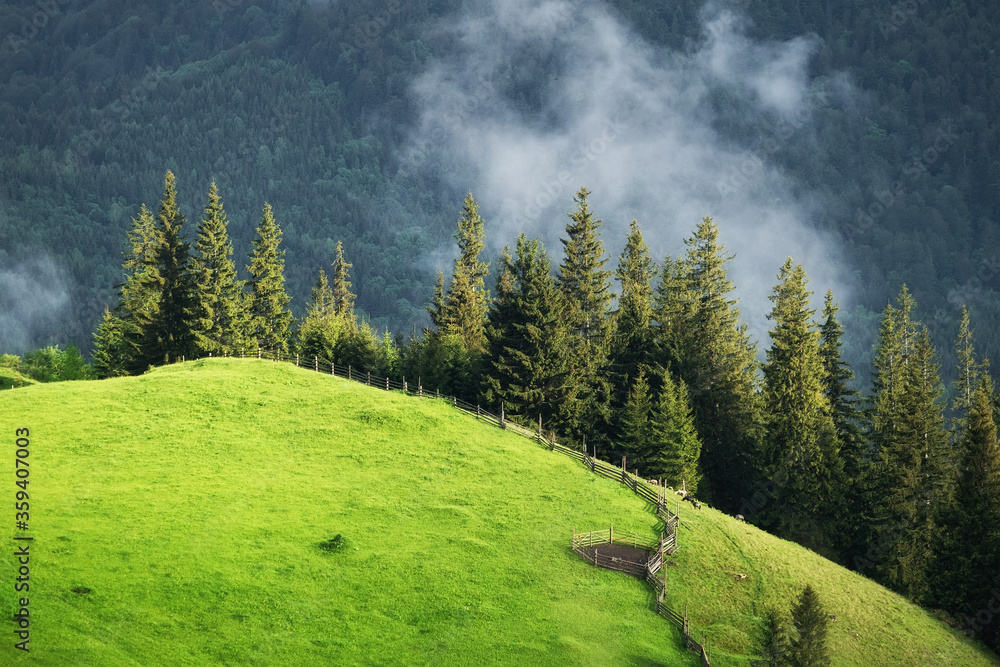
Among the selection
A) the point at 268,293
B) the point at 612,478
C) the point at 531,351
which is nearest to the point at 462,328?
the point at 531,351

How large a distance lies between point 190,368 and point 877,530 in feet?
181

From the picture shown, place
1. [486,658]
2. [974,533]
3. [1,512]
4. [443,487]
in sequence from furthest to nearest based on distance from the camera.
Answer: [974,533], [443,487], [1,512], [486,658]

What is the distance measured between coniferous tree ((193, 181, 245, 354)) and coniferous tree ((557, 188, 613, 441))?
30.3 m

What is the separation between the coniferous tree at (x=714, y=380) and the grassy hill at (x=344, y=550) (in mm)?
21393

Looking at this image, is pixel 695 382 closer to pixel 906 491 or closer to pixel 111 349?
pixel 906 491

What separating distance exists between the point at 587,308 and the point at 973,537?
39.4 metres

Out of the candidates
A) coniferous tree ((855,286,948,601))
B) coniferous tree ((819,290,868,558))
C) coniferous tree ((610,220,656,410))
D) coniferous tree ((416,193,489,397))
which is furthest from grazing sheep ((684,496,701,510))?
coniferous tree ((416,193,489,397))

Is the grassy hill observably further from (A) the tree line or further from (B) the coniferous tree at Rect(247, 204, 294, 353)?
(B) the coniferous tree at Rect(247, 204, 294, 353)

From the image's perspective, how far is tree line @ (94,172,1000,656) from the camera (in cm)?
7725

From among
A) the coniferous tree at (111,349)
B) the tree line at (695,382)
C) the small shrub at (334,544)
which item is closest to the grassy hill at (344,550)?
the small shrub at (334,544)

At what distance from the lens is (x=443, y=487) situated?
66.6 metres

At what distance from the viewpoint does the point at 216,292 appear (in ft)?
319

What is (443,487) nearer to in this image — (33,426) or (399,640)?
(399,640)

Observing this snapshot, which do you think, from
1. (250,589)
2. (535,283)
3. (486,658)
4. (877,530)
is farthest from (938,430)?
(250,589)
